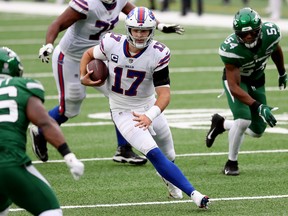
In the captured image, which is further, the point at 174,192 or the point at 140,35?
the point at 174,192

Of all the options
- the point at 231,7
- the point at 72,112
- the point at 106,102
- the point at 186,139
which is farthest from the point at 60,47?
the point at 231,7

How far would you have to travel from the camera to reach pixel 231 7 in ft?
96.6

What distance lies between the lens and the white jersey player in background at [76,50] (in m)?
9.70

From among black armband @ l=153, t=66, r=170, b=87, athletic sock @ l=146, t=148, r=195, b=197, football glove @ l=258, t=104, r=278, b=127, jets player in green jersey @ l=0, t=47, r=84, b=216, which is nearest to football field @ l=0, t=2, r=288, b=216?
athletic sock @ l=146, t=148, r=195, b=197

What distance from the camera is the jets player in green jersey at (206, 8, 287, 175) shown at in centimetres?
859

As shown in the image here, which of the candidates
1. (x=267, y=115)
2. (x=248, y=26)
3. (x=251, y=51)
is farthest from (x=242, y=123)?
(x=248, y=26)

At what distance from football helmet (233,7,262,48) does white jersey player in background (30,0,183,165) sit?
1699mm

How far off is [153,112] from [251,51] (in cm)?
158

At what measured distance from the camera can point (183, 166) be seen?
31.1ft

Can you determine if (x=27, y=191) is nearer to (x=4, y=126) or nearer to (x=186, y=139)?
(x=4, y=126)

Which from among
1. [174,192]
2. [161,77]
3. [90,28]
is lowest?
[174,192]

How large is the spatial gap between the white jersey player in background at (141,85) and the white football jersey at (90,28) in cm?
163

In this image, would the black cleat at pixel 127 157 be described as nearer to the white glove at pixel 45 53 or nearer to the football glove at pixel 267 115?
the white glove at pixel 45 53

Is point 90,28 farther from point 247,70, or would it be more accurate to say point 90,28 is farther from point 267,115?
point 267,115
